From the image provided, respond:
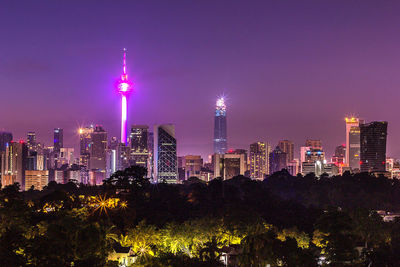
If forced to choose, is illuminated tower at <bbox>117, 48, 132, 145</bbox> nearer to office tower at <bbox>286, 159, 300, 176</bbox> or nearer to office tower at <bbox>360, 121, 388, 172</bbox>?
office tower at <bbox>286, 159, 300, 176</bbox>

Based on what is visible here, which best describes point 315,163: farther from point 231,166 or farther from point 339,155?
point 339,155

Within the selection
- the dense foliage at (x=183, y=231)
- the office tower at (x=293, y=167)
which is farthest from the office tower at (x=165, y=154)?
the dense foliage at (x=183, y=231)

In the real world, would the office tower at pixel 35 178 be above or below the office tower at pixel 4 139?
below

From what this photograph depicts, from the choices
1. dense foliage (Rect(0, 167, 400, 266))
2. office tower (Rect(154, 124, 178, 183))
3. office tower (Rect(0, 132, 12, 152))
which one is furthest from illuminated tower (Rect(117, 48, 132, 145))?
dense foliage (Rect(0, 167, 400, 266))

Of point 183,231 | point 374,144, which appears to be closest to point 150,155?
point 374,144

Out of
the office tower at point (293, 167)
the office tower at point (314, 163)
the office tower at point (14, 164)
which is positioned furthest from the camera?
the office tower at point (293, 167)

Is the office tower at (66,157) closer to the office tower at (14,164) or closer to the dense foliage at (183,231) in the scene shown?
the office tower at (14,164)
